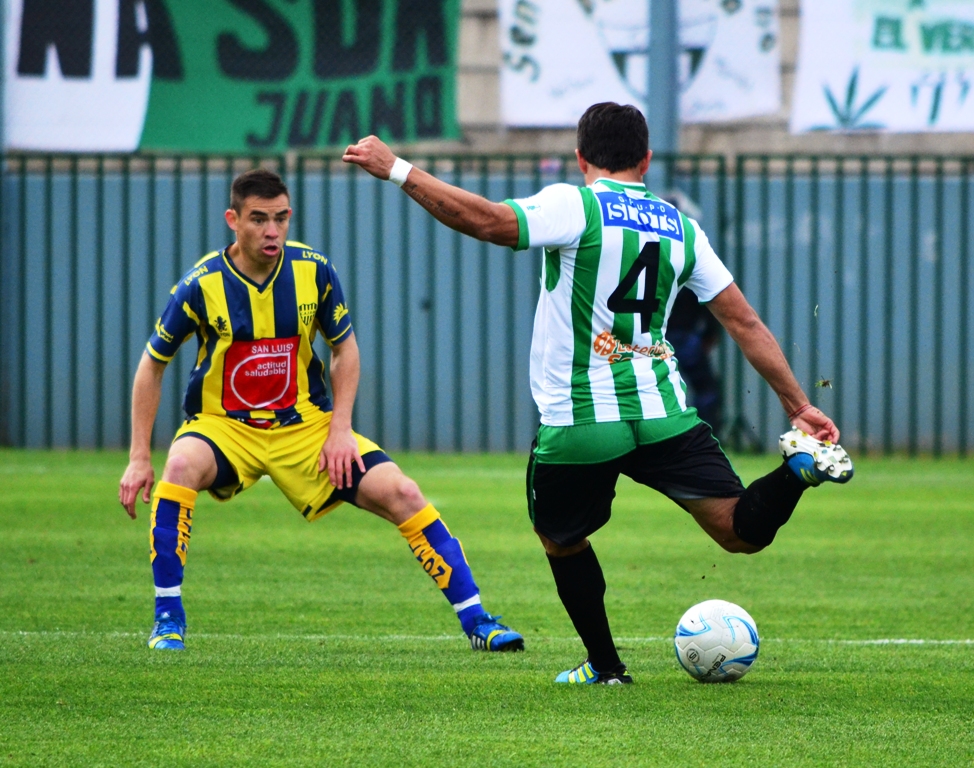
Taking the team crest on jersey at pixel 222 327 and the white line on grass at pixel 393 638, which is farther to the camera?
the team crest on jersey at pixel 222 327

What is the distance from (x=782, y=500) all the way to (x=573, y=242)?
102 centimetres

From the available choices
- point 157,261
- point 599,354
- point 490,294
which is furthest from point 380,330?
point 599,354

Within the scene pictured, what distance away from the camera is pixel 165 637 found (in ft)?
18.4

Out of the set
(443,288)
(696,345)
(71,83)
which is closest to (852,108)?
(696,345)

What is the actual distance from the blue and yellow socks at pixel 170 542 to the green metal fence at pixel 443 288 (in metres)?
9.42

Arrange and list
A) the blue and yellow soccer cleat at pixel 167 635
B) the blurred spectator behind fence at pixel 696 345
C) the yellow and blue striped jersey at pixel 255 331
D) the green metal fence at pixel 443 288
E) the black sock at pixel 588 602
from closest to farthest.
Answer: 1. the black sock at pixel 588 602
2. the blue and yellow soccer cleat at pixel 167 635
3. the yellow and blue striped jersey at pixel 255 331
4. the blurred spectator behind fence at pixel 696 345
5. the green metal fence at pixel 443 288

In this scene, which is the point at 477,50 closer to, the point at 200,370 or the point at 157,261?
the point at 157,261

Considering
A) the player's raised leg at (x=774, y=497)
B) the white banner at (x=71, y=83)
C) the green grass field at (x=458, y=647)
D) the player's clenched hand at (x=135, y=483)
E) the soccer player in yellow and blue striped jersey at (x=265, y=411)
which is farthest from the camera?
the white banner at (x=71, y=83)

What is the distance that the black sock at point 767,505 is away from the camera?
15.2 ft

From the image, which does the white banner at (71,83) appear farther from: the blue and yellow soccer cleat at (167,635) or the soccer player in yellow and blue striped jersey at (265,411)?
the blue and yellow soccer cleat at (167,635)

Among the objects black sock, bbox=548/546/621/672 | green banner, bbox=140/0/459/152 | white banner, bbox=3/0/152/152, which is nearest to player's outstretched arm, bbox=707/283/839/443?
black sock, bbox=548/546/621/672

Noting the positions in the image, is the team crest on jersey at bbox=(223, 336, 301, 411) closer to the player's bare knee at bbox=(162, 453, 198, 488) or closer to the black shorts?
the player's bare knee at bbox=(162, 453, 198, 488)

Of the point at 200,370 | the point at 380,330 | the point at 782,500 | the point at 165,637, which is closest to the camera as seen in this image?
the point at 782,500

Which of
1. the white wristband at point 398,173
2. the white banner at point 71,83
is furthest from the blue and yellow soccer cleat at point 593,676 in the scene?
the white banner at point 71,83
